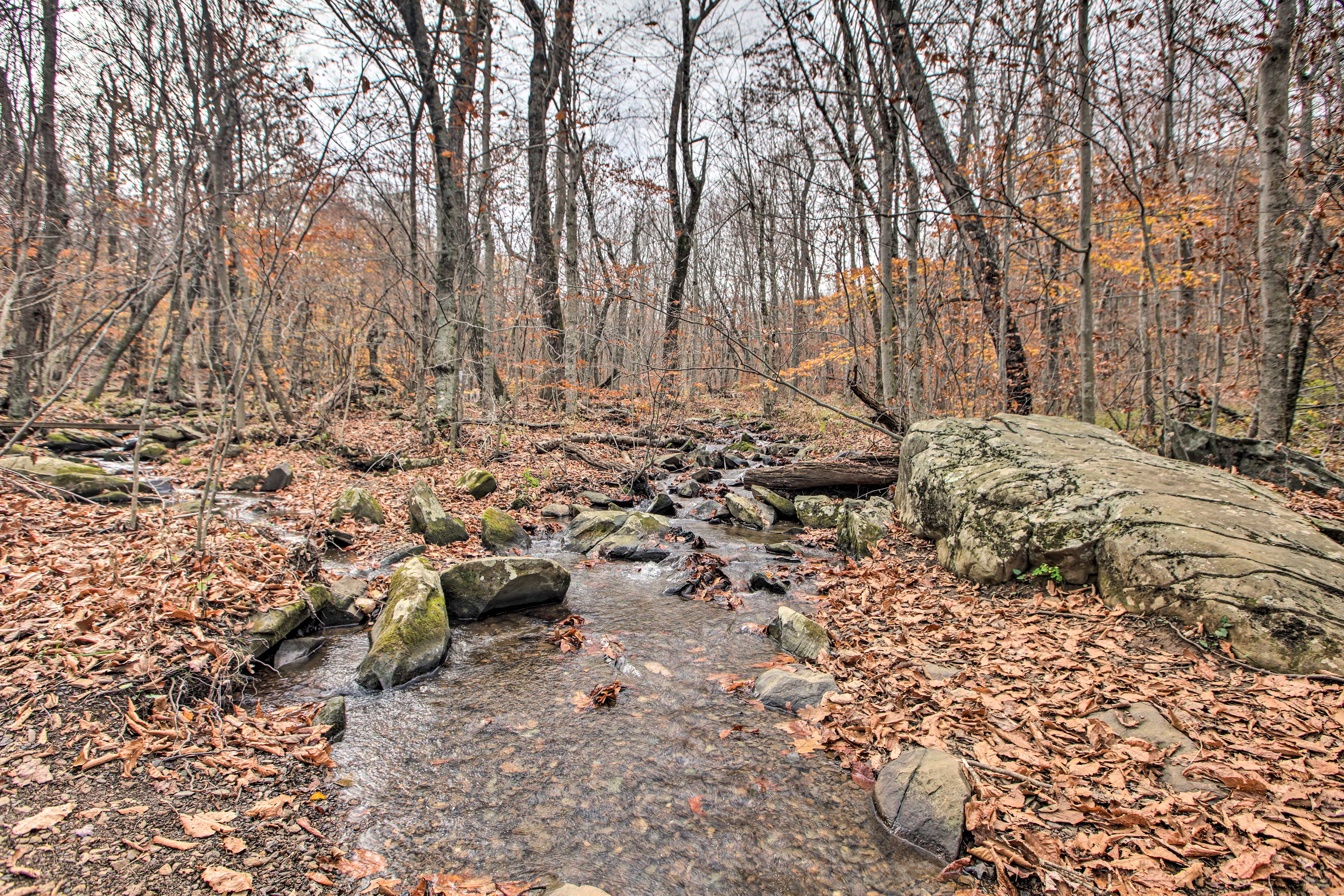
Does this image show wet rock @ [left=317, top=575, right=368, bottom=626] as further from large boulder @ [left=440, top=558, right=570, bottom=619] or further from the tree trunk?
the tree trunk

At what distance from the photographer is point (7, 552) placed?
3697mm

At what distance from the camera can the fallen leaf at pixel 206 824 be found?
7.04ft

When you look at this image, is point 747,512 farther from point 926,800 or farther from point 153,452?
point 153,452

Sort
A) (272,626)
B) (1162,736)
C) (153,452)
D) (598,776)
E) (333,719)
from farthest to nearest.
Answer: (153,452) < (272,626) < (333,719) < (598,776) < (1162,736)

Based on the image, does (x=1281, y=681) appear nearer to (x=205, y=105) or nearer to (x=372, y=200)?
(x=205, y=105)

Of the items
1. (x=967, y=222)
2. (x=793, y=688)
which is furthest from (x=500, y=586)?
(x=967, y=222)

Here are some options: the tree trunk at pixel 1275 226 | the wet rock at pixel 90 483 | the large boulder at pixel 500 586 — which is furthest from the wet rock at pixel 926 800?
the wet rock at pixel 90 483

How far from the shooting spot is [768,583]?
5.81 meters

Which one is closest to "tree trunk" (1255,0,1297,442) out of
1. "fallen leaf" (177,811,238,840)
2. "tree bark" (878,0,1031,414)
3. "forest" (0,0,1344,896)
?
"forest" (0,0,1344,896)

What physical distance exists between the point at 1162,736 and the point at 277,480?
32.8ft

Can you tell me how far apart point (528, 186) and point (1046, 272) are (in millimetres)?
11203

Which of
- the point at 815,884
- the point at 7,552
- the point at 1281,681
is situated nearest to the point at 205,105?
the point at 7,552

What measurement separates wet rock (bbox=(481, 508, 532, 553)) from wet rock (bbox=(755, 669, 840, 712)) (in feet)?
13.1

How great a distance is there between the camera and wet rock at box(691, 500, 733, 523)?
28.1ft
